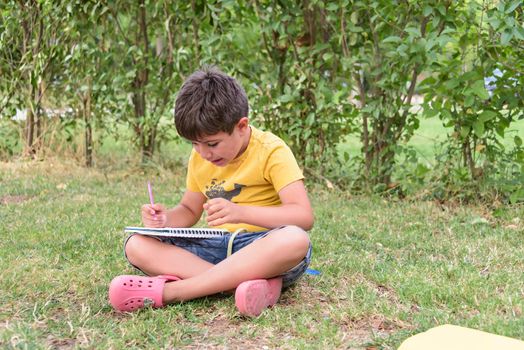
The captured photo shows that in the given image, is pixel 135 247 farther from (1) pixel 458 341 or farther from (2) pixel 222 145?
(1) pixel 458 341

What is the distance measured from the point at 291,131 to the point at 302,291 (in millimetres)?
2250

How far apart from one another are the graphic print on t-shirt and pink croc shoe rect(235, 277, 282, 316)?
40cm

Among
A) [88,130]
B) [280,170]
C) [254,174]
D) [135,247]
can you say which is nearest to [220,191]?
[254,174]

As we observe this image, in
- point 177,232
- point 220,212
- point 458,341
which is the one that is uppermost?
point 220,212

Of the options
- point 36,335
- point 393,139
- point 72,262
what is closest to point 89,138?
point 393,139

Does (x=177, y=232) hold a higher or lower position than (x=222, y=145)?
lower

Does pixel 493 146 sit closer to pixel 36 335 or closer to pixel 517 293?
pixel 517 293

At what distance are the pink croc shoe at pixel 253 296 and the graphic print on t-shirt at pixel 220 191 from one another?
0.40 meters

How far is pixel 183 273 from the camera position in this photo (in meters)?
2.63

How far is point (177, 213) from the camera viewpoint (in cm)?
287

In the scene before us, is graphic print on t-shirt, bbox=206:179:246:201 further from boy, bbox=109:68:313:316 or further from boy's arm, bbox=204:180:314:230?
boy's arm, bbox=204:180:314:230

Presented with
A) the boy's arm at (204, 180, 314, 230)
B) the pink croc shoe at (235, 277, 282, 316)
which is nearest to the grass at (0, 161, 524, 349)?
the pink croc shoe at (235, 277, 282, 316)

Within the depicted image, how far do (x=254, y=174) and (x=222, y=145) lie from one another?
0.60 feet

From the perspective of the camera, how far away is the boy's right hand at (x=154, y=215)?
8.80 ft
